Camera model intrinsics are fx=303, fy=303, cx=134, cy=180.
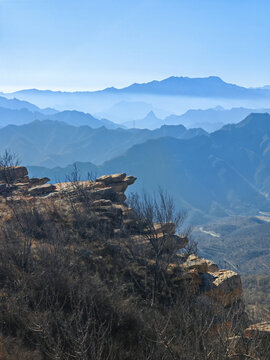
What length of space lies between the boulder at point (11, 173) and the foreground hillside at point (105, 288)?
3.19 metres

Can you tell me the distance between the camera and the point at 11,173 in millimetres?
35000

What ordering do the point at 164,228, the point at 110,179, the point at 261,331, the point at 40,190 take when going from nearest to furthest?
the point at 261,331 → the point at 164,228 → the point at 40,190 → the point at 110,179

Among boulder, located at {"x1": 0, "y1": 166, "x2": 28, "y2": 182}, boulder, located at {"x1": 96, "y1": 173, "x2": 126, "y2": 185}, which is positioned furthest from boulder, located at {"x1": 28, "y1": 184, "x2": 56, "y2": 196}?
boulder, located at {"x1": 96, "y1": 173, "x2": 126, "y2": 185}

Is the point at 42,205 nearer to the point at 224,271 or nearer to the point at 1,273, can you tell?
the point at 1,273

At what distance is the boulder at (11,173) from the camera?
112 feet

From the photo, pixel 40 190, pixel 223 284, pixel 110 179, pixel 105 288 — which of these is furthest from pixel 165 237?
pixel 40 190

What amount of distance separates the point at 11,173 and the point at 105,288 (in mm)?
24944

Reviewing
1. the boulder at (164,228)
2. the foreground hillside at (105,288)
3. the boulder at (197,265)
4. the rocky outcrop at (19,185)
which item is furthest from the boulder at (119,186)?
the boulder at (197,265)

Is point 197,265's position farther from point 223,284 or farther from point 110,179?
point 110,179

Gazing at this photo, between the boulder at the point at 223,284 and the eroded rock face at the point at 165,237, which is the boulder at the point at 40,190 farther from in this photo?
the boulder at the point at 223,284

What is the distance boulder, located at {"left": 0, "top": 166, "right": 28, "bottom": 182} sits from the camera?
34.1 m

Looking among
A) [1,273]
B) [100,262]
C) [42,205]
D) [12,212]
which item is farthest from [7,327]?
[42,205]

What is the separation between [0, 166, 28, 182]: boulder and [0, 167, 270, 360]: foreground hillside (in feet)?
10.5

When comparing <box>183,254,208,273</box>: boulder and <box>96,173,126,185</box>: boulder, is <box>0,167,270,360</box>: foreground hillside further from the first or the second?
<box>96,173,126,185</box>: boulder
